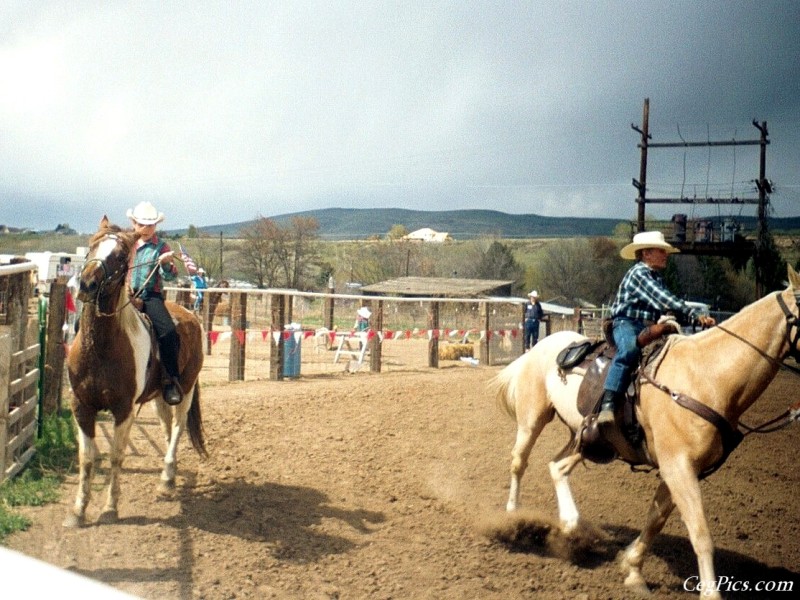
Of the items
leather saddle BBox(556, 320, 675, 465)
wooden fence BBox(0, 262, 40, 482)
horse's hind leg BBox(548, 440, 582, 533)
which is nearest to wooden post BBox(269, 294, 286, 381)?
wooden fence BBox(0, 262, 40, 482)

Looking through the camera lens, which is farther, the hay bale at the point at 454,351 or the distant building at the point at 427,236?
the distant building at the point at 427,236

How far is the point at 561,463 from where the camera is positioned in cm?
498

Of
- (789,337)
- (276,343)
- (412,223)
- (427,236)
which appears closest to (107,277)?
(789,337)

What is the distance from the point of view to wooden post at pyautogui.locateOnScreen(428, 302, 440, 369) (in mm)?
13508

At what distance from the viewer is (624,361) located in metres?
4.43

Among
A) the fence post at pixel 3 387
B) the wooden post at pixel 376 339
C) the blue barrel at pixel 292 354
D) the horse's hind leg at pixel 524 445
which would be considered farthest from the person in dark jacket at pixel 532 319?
the fence post at pixel 3 387

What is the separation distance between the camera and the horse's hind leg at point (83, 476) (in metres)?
4.59

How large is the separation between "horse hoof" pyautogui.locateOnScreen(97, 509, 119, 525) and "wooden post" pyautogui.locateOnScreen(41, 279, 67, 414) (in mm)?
2776

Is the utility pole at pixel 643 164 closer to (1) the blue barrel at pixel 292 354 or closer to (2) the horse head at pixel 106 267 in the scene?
(2) the horse head at pixel 106 267

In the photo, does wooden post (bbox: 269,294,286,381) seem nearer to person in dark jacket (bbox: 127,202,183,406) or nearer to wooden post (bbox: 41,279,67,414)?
wooden post (bbox: 41,279,67,414)

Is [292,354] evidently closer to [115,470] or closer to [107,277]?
[115,470]

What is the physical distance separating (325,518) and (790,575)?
298cm

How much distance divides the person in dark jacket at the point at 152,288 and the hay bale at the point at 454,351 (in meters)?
10.2

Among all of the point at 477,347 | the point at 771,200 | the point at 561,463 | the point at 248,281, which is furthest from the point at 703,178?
the point at 248,281
